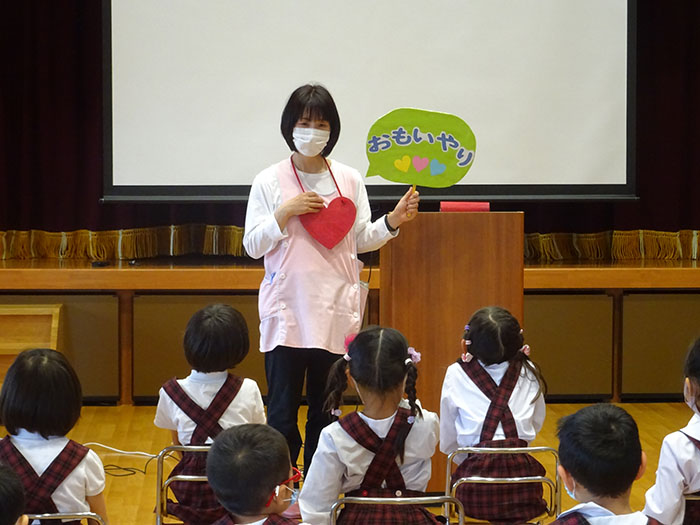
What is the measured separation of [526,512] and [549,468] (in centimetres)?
137

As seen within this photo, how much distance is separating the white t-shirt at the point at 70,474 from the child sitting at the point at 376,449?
0.44 m

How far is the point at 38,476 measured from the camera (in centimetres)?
182

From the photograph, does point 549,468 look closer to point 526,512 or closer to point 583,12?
point 526,512

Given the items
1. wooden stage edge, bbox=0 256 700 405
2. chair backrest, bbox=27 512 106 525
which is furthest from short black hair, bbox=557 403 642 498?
wooden stage edge, bbox=0 256 700 405

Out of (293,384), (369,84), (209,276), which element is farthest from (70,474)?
(369,84)

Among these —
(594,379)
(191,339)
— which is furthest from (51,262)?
(594,379)

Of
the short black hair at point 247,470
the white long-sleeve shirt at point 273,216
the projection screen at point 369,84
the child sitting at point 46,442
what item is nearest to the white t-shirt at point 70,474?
the child sitting at point 46,442

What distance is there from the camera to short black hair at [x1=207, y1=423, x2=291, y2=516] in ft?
4.99

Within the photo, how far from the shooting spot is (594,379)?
455 cm

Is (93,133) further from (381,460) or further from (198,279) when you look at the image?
(381,460)

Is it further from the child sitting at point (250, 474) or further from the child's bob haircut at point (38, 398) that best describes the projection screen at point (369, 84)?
the child sitting at point (250, 474)

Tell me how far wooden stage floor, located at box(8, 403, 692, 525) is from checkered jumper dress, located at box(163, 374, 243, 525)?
77cm

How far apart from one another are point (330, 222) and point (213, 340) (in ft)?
1.83

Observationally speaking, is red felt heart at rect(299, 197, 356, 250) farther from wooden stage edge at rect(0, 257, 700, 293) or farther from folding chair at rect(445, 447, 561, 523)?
wooden stage edge at rect(0, 257, 700, 293)
